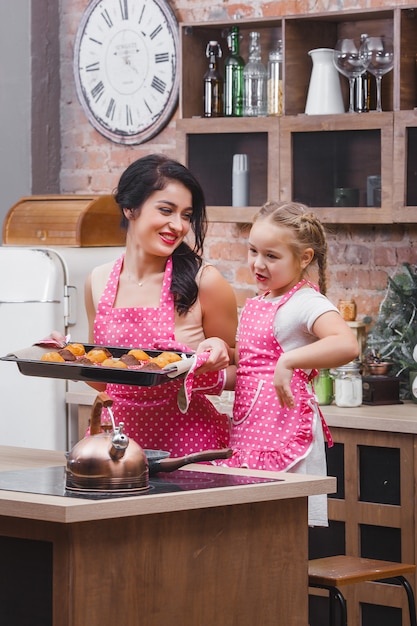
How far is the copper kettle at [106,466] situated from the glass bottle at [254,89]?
7.47 feet

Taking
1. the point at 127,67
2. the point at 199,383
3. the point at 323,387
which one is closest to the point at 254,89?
the point at 127,67

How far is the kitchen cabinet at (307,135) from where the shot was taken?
4023 mm

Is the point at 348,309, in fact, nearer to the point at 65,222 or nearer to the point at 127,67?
the point at 65,222

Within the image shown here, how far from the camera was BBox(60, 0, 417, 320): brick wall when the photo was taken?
446 cm

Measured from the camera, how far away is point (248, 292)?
4789 mm

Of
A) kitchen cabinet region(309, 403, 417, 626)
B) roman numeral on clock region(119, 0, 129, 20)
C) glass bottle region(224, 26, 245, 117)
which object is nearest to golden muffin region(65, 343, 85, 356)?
kitchen cabinet region(309, 403, 417, 626)

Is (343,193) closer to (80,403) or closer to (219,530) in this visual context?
(80,403)

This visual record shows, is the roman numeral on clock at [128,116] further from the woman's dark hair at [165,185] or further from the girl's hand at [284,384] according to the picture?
the girl's hand at [284,384]

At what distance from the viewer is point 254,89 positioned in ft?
A: 14.5

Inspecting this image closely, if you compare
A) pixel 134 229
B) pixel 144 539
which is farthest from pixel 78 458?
pixel 134 229

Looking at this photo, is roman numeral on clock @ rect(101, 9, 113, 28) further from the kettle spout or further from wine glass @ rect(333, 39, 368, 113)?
the kettle spout

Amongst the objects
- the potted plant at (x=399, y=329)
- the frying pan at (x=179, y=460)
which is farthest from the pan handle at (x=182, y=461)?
the potted plant at (x=399, y=329)

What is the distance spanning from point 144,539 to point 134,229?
39.8 inches

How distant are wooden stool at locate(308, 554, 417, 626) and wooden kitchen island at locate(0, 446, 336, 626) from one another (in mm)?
303
